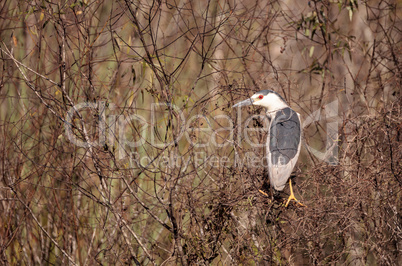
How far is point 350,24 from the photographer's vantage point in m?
5.16

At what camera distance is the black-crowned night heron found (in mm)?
3188

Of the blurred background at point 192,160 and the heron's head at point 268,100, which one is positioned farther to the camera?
the heron's head at point 268,100

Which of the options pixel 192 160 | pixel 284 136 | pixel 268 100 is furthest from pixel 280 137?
pixel 192 160

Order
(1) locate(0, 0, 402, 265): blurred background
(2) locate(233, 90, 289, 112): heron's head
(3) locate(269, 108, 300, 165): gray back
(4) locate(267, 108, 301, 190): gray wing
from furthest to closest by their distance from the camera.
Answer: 1. (2) locate(233, 90, 289, 112): heron's head
2. (3) locate(269, 108, 300, 165): gray back
3. (4) locate(267, 108, 301, 190): gray wing
4. (1) locate(0, 0, 402, 265): blurred background

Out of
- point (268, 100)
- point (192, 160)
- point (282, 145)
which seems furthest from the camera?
point (268, 100)

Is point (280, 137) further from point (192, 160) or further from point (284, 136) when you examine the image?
point (192, 160)

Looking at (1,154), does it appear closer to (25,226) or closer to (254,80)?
(25,226)

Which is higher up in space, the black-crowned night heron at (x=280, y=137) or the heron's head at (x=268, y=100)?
the heron's head at (x=268, y=100)

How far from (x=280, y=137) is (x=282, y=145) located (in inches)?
2.4

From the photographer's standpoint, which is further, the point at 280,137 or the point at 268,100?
the point at 268,100

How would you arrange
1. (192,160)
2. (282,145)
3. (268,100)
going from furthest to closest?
(268,100) → (282,145) → (192,160)

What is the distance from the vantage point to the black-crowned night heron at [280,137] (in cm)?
319

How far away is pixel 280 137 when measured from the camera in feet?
11.2

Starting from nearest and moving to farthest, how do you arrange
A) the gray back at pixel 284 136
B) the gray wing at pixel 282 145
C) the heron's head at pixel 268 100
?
the gray wing at pixel 282 145 < the gray back at pixel 284 136 < the heron's head at pixel 268 100
